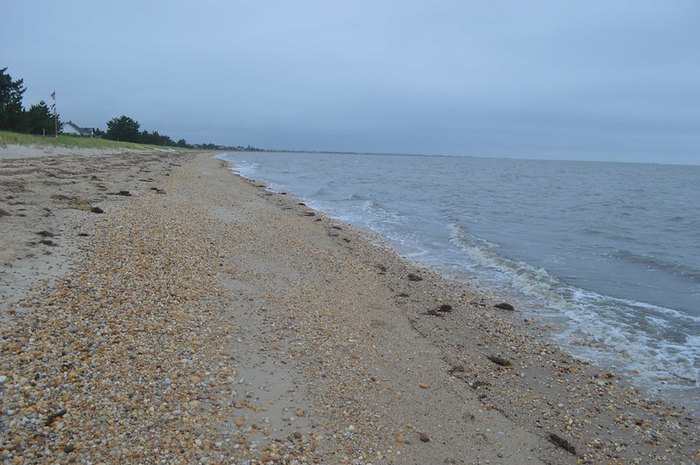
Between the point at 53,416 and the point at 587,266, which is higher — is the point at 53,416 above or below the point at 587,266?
above

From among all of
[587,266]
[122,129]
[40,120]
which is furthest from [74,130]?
[587,266]

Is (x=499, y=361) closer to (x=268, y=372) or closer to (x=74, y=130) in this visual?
(x=268, y=372)

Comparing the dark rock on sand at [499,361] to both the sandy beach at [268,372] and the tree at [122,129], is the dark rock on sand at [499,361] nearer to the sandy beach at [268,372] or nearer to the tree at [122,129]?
the sandy beach at [268,372]

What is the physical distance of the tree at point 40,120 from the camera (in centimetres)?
4278

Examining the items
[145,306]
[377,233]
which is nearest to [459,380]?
[145,306]

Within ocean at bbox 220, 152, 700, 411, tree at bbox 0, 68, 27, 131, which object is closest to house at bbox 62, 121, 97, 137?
tree at bbox 0, 68, 27, 131

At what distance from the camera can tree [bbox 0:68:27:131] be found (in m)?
39.6

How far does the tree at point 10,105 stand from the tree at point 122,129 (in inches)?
1426

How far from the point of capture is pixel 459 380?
582cm

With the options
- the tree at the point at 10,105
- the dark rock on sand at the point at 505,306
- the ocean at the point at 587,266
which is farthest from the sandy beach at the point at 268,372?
the tree at the point at 10,105

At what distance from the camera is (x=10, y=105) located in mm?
41344

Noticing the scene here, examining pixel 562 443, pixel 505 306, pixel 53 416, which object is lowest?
pixel 562 443

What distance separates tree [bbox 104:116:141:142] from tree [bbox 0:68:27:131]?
3621 centimetres

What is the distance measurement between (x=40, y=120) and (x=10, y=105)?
324 cm
